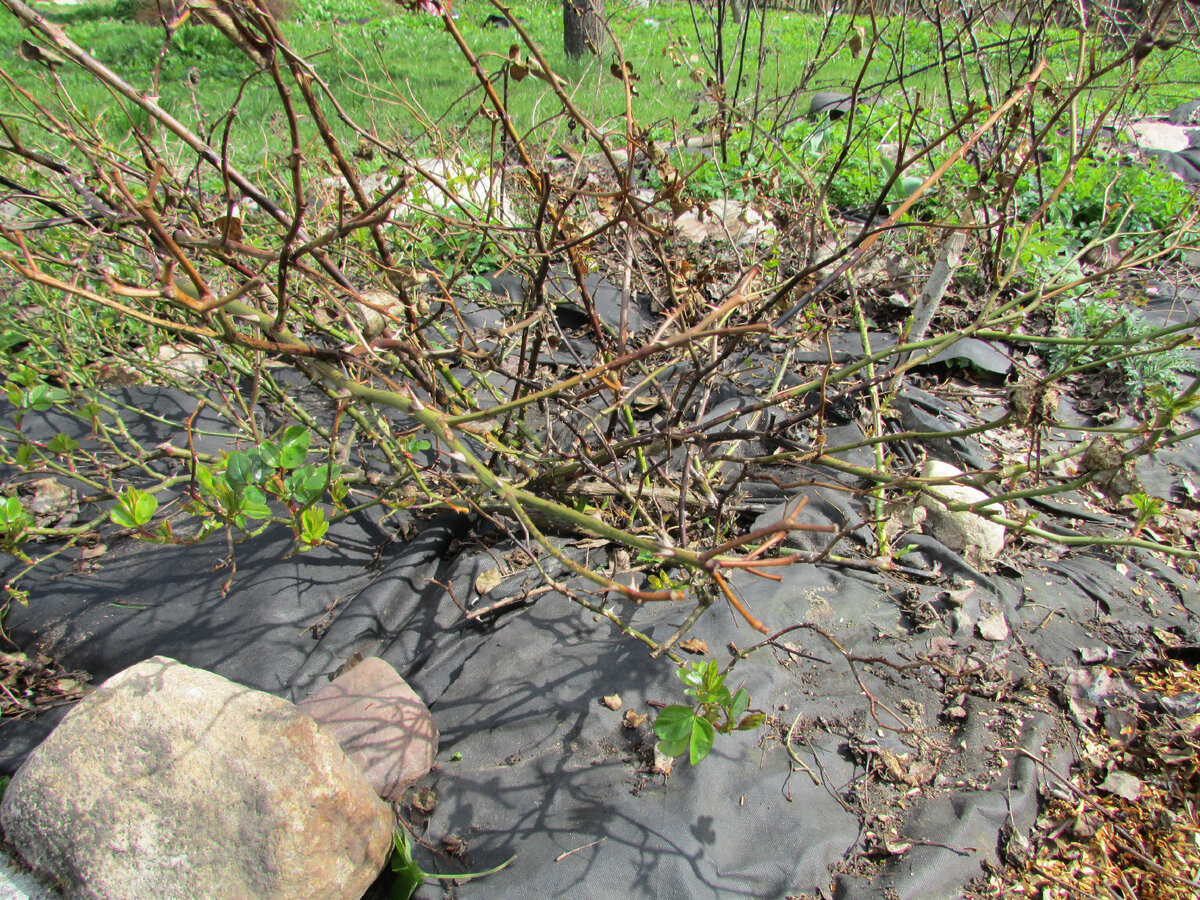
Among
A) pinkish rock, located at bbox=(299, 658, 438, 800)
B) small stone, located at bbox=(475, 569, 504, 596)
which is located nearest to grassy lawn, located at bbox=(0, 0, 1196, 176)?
small stone, located at bbox=(475, 569, 504, 596)

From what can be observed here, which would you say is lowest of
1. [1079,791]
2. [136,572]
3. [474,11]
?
[1079,791]

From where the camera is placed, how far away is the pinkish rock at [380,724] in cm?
181

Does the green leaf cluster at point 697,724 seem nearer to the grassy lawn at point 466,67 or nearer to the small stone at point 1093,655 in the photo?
the small stone at point 1093,655

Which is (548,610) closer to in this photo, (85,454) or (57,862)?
(57,862)

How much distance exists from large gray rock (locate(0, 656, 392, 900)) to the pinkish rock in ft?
0.46

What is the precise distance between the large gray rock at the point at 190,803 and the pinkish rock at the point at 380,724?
0.14 meters

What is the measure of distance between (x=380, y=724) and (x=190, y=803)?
1.50ft

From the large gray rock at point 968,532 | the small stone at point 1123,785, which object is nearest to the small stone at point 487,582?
the large gray rock at point 968,532

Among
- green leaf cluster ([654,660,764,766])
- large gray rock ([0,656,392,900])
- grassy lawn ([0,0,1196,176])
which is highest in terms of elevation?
grassy lawn ([0,0,1196,176])

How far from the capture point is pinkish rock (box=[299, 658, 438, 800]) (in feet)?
5.95

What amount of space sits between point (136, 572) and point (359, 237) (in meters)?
1.56

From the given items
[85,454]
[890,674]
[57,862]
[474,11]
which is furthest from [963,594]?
[474,11]

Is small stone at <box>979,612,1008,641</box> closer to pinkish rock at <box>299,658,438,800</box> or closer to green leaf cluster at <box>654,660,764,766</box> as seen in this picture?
green leaf cluster at <box>654,660,764,766</box>

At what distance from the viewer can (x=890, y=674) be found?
1.98 meters
